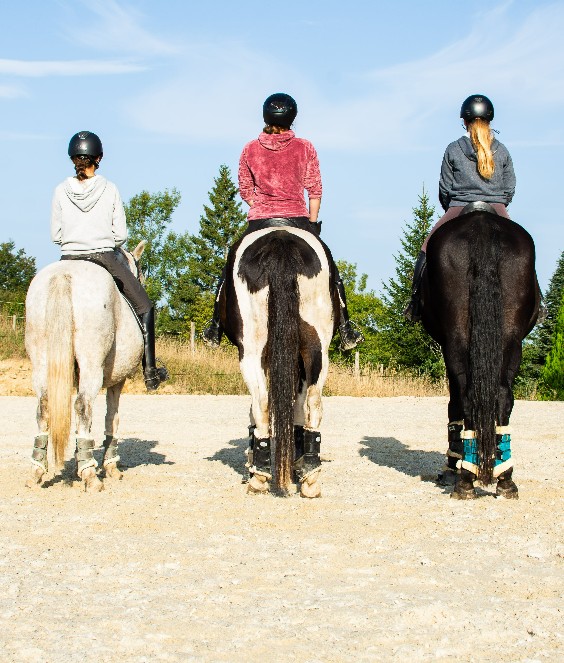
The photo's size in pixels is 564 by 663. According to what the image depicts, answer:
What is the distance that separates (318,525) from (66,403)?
2.44 meters

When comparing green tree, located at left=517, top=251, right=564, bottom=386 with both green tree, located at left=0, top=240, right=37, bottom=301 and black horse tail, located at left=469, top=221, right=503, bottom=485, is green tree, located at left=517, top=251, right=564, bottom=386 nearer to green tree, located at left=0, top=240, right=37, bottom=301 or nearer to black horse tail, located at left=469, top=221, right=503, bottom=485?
black horse tail, located at left=469, top=221, right=503, bottom=485

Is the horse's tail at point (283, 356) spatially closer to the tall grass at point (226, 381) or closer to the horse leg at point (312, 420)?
the horse leg at point (312, 420)

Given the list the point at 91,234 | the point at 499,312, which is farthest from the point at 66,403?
the point at 499,312

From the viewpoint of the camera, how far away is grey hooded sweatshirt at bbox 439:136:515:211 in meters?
7.99

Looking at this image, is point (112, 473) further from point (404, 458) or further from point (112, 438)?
point (404, 458)

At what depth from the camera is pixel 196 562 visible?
209 inches

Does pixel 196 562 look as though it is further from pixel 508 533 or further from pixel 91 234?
pixel 91 234

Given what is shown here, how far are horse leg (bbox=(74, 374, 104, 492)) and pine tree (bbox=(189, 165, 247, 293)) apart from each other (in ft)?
240

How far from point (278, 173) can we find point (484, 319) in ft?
7.61

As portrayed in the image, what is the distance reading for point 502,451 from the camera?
7.39 meters

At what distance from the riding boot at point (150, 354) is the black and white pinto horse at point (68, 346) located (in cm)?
68

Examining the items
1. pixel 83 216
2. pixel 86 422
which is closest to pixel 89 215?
pixel 83 216

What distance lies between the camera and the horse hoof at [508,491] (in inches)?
295

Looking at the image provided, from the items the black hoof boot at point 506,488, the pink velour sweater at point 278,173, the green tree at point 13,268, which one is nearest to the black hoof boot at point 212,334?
the pink velour sweater at point 278,173
